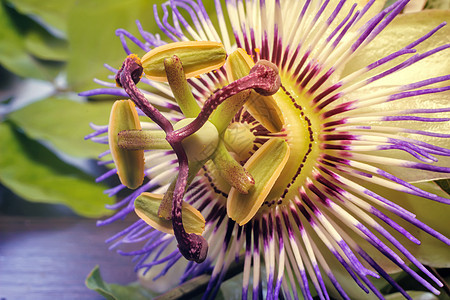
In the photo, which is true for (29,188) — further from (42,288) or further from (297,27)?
(297,27)

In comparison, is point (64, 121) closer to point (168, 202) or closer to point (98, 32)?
point (98, 32)

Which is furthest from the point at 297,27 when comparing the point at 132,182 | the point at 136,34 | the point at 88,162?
the point at 88,162

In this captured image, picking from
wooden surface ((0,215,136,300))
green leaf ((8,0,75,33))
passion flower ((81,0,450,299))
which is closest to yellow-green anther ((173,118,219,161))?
passion flower ((81,0,450,299))

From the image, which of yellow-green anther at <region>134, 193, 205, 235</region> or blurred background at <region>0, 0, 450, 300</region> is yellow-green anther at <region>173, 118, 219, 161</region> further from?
blurred background at <region>0, 0, 450, 300</region>

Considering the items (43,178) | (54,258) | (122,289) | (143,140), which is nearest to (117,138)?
(143,140)

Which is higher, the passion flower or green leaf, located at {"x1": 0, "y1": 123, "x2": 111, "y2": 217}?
the passion flower

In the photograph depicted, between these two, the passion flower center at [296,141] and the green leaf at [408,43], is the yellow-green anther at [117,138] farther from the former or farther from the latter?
the green leaf at [408,43]

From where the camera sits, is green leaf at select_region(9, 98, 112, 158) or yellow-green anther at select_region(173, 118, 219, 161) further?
green leaf at select_region(9, 98, 112, 158)
